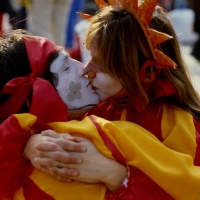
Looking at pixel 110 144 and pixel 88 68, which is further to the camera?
pixel 88 68

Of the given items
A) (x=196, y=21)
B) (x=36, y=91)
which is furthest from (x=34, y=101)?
(x=196, y=21)

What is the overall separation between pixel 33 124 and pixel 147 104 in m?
0.42

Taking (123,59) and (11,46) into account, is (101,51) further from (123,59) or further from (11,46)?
(11,46)

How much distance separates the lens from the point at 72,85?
2.25 meters

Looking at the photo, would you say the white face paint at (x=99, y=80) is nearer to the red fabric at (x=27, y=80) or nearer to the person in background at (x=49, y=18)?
the red fabric at (x=27, y=80)

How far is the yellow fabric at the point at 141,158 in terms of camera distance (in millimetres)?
2064

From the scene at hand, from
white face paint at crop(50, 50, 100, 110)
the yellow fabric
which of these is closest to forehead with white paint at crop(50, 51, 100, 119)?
white face paint at crop(50, 50, 100, 110)

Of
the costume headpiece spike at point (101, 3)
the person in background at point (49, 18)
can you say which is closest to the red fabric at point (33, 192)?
the costume headpiece spike at point (101, 3)

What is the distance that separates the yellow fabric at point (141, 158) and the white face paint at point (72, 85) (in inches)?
5.3

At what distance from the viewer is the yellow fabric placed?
2.06 m

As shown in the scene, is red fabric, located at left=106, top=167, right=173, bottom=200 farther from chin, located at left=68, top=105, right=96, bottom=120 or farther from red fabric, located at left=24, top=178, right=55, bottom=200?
chin, located at left=68, top=105, right=96, bottom=120

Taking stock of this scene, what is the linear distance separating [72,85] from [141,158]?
370 mm

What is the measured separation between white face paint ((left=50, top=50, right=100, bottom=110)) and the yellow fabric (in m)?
0.13

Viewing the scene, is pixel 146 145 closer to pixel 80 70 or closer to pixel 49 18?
pixel 80 70
